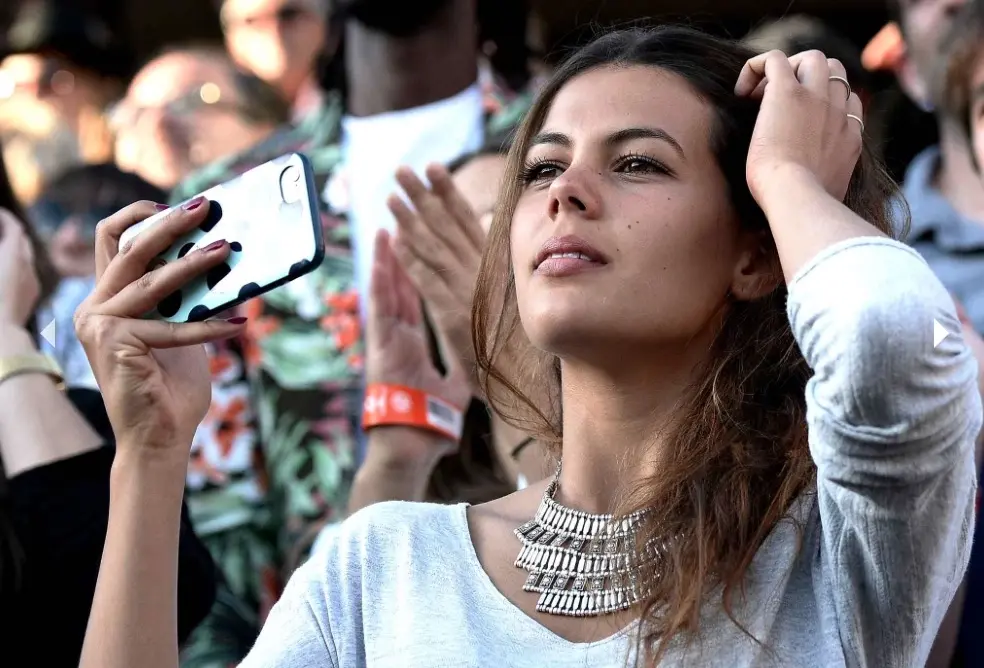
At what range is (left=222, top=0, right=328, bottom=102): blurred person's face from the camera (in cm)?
372

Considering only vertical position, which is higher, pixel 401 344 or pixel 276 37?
pixel 276 37

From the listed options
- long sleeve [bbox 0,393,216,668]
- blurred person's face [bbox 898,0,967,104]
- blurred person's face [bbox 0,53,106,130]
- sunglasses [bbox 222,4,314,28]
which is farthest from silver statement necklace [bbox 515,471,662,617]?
blurred person's face [bbox 0,53,106,130]

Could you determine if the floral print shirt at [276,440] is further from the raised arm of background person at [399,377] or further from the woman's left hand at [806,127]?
the woman's left hand at [806,127]

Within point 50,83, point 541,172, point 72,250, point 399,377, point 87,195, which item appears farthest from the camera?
point 50,83

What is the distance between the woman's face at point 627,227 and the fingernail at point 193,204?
347 millimetres

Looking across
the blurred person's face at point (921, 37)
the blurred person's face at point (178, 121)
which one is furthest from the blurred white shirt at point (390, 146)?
the blurred person's face at point (921, 37)

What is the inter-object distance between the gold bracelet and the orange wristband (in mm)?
541

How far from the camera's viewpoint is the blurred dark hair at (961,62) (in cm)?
284

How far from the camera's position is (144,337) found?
60.5 inches

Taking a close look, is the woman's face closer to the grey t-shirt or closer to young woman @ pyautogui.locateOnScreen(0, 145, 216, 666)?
the grey t-shirt

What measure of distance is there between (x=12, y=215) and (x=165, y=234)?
1.07 meters

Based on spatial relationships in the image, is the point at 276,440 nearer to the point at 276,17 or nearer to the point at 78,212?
the point at 78,212

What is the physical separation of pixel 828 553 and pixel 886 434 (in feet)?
0.63

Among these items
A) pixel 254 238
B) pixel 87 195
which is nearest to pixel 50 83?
pixel 87 195
